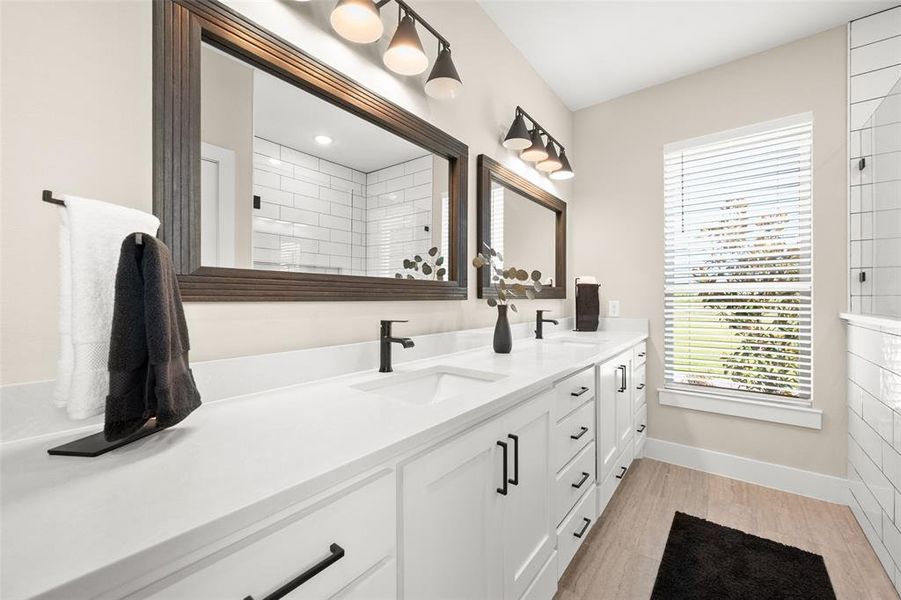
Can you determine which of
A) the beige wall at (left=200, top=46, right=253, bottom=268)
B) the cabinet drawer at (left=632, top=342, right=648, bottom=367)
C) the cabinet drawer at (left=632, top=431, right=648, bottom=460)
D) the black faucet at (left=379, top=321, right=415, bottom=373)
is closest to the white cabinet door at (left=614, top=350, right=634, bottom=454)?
the cabinet drawer at (left=632, top=342, right=648, bottom=367)

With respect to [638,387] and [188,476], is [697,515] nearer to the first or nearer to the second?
[638,387]

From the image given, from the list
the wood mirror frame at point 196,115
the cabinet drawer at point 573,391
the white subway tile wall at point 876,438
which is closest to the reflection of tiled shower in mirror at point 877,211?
the white subway tile wall at point 876,438

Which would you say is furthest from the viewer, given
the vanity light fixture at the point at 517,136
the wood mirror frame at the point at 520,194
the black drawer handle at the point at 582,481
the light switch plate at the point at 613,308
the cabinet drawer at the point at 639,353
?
the light switch plate at the point at 613,308

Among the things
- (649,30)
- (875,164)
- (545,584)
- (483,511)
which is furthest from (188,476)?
(875,164)

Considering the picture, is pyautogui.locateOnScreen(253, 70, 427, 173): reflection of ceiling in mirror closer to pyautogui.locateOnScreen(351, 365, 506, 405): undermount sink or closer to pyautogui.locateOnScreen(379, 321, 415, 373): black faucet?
pyautogui.locateOnScreen(379, 321, 415, 373): black faucet

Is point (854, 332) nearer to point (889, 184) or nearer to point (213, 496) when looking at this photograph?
Result: point (889, 184)

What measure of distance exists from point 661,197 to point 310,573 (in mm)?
2905

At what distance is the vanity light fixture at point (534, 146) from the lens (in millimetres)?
2082

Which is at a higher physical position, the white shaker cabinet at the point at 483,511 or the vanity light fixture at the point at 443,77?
the vanity light fixture at the point at 443,77

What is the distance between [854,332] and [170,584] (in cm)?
283

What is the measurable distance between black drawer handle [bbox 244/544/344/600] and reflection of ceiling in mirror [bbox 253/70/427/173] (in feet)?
Result: 3.45

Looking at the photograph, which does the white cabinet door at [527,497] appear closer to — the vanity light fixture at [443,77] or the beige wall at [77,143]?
the beige wall at [77,143]

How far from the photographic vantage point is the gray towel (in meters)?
0.63

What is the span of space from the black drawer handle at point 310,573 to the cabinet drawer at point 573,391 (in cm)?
91
